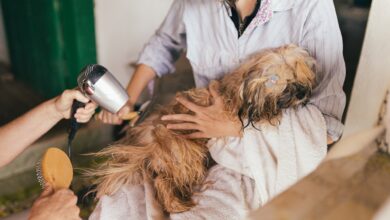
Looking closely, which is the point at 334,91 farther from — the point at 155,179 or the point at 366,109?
the point at 155,179

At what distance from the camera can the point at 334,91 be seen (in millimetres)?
1314

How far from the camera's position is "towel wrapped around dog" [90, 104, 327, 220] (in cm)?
129

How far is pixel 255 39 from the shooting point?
1.48 m

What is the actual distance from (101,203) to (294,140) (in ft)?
2.15

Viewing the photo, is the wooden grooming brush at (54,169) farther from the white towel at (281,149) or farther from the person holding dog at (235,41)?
the white towel at (281,149)

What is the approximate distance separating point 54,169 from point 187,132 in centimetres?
48

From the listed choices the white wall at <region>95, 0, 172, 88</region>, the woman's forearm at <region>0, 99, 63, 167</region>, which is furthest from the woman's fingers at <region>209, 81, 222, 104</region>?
the white wall at <region>95, 0, 172, 88</region>

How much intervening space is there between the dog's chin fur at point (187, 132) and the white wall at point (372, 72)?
0.67 ft

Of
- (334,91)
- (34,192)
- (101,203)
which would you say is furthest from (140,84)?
(34,192)

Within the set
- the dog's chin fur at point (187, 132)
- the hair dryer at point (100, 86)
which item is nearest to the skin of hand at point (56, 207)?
the dog's chin fur at point (187, 132)

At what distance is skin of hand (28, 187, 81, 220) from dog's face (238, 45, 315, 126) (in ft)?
2.01

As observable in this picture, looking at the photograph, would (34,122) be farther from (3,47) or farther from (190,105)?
(3,47)

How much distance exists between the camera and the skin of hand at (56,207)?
3.96 ft

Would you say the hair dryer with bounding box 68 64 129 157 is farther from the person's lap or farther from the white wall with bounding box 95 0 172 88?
the white wall with bounding box 95 0 172 88
